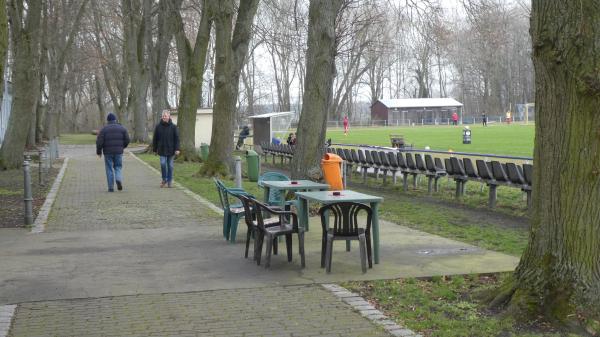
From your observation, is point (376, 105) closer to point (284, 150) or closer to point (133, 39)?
point (133, 39)

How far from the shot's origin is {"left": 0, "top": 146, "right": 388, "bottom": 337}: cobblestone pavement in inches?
241

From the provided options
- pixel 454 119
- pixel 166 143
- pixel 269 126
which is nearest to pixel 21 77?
pixel 166 143

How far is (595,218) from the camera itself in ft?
20.4

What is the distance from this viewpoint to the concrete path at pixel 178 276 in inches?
245

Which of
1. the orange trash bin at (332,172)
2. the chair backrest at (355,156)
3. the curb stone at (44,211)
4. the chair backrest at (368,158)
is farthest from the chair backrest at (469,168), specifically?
the curb stone at (44,211)

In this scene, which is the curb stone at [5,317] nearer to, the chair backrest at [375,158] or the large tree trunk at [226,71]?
the large tree trunk at [226,71]

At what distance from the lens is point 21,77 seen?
23.1m

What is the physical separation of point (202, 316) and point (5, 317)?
1.61 meters

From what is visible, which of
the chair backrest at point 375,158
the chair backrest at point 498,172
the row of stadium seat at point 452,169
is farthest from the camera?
the chair backrest at point 375,158

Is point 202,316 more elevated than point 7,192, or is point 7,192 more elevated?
point 7,192

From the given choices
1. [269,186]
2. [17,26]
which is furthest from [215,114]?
[269,186]

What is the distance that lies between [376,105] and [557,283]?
305 ft

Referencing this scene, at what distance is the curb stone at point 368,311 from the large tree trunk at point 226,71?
14349mm

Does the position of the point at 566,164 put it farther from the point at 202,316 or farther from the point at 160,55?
the point at 160,55
